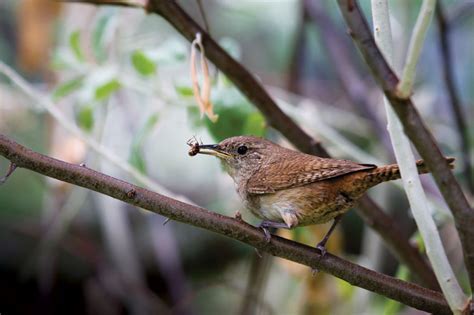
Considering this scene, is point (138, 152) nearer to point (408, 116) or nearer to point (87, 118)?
point (87, 118)

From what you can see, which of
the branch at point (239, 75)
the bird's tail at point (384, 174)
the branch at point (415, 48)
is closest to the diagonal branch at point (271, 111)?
the branch at point (239, 75)

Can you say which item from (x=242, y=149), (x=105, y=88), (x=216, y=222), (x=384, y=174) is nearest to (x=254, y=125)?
(x=242, y=149)

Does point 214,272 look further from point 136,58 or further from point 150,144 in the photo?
point 136,58

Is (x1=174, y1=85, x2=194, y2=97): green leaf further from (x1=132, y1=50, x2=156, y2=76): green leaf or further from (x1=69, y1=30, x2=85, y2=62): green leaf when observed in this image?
(x1=69, y1=30, x2=85, y2=62): green leaf

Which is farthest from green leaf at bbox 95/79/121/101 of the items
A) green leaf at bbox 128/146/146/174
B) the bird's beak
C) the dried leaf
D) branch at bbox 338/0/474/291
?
branch at bbox 338/0/474/291

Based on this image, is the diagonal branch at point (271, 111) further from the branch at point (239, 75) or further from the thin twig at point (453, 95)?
the thin twig at point (453, 95)

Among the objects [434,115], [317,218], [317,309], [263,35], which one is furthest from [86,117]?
[263,35]
